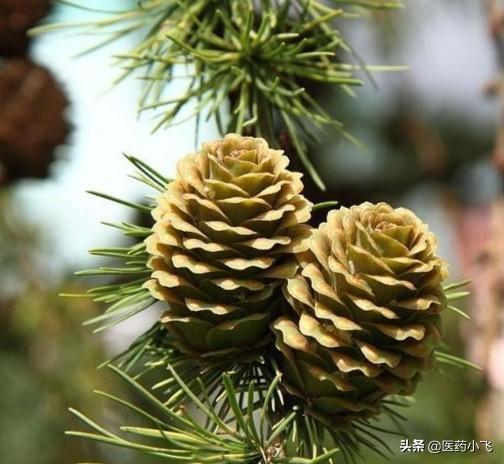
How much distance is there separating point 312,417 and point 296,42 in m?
0.24

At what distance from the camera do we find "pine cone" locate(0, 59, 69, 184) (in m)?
0.84

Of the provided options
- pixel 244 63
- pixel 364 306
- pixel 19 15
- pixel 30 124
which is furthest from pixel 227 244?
pixel 30 124

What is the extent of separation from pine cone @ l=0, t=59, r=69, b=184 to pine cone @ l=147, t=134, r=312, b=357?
1.57 ft

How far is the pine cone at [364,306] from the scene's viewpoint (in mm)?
361

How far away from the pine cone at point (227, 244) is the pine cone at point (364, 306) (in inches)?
0.5

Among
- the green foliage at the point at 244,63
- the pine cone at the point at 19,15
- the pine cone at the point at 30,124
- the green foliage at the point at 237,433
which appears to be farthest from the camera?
the pine cone at the point at 30,124

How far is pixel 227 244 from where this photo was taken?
38 centimetres

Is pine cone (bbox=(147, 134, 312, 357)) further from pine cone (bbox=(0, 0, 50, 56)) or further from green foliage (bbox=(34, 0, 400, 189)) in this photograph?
pine cone (bbox=(0, 0, 50, 56))

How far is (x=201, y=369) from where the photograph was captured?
0.41m

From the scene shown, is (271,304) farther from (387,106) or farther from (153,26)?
(387,106)

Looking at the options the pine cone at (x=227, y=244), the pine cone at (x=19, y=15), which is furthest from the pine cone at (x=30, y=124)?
the pine cone at (x=227, y=244)

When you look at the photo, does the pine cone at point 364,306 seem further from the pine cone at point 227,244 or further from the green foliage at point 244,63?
the green foliage at point 244,63

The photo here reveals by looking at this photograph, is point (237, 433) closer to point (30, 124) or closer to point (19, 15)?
point (19, 15)

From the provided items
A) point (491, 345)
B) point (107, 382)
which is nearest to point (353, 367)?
point (491, 345)
